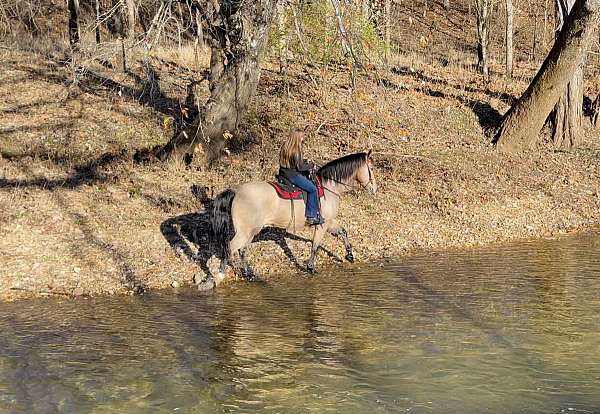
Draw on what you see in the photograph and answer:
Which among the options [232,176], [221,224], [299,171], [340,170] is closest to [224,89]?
[232,176]

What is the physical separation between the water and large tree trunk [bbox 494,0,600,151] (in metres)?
9.24

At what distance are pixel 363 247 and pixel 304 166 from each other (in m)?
2.66

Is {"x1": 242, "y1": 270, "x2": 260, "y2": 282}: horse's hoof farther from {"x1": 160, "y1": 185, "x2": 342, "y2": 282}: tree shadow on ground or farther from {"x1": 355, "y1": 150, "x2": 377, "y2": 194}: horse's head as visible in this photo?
{"x1": 355, "y1": 150, "x2": 377, "y2": 194}: horse's head

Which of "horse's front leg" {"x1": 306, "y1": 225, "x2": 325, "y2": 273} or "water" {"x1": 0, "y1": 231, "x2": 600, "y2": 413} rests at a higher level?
"horse's front leg" {"x1": 306, "y1": 225, "x2": 325, "y2": 273}

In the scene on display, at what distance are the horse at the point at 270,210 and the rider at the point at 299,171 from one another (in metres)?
0.18

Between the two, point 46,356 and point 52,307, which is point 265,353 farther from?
point 52,307

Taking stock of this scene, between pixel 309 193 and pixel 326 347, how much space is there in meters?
4.62

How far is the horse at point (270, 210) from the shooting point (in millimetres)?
11922

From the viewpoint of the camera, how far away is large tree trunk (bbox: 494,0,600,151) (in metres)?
18.8

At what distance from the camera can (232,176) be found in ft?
57.2

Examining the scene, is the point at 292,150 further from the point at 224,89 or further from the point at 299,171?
the point at 224,89

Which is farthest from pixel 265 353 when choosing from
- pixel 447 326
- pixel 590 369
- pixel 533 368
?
pixel 590 369

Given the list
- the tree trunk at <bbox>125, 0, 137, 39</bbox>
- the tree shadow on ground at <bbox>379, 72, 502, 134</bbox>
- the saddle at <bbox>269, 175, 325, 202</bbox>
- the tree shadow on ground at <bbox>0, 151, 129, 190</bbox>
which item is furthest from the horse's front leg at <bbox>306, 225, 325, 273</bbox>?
the tree shadow on ground at <bbox>379, 72, 502, 134</bbox>

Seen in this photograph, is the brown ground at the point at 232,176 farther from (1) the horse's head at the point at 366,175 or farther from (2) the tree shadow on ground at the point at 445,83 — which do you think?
(1) the horse's head at the point at 366,175
